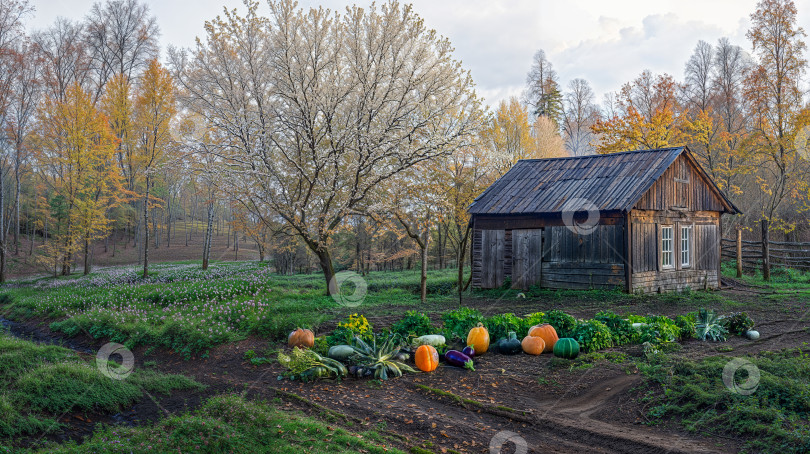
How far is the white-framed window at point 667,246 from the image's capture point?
16.4 meters

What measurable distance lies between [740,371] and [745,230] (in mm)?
25802

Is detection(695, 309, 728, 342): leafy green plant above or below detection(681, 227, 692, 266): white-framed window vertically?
below

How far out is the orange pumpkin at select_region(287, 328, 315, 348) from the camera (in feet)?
28.2

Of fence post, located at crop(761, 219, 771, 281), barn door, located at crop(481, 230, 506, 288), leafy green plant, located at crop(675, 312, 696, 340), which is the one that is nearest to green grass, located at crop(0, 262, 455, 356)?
barn door, located at crop(481, 230, 506, 288)

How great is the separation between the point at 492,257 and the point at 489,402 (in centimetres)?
1157

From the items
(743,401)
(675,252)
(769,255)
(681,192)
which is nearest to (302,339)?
(743,401)

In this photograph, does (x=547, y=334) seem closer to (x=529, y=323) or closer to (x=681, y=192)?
(x=529, y=323)

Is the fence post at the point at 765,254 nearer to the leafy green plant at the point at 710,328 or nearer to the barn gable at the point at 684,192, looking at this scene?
the barn gable at the point at 684,192

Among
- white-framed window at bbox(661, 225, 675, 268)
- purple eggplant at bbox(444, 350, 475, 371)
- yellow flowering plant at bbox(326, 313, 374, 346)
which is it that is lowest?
purple eggplant at bbox(444, 350, 475, 371)

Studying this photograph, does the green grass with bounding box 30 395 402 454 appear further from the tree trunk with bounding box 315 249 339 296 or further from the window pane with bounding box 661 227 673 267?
the window pane with bounding box 661 227 673 267

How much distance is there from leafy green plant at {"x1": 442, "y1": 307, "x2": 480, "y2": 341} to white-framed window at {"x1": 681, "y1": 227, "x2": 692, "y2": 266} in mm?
11990

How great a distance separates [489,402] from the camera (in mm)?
6000

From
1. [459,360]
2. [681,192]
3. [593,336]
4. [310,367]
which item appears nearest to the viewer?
[310,367]

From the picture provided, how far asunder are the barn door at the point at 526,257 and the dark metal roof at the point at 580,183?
0.97 m
